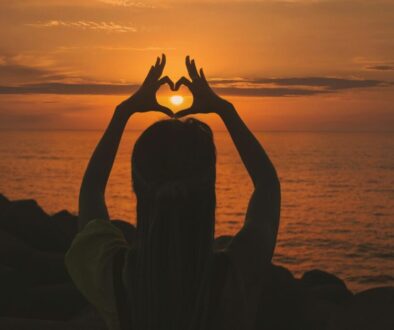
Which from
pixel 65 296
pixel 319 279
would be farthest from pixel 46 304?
pixel 319 279

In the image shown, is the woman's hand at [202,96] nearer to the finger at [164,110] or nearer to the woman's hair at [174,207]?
the finger at [164,110]

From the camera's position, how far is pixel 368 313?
702 cm

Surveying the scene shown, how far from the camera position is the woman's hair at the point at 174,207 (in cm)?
230

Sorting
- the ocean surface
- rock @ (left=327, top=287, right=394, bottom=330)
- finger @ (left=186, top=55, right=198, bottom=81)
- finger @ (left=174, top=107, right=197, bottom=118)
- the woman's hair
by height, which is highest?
finger @ (left=186, top=55, right=198, bottom=81)

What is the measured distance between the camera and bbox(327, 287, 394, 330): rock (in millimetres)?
6781

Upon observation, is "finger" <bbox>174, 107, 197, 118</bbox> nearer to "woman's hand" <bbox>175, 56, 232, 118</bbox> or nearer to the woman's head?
"woman's hand" <bbox>175, 56, 232, 118</bbox>

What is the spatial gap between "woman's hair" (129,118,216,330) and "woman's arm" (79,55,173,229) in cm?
32

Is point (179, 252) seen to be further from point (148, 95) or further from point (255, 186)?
point (148, 95)

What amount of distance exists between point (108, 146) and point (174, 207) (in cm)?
63

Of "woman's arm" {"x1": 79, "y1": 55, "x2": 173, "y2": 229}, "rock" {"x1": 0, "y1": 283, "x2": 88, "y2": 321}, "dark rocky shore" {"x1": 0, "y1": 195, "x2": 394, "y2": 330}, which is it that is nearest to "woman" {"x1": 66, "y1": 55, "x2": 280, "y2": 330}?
"woman's arm" {"x1": 79, "y1": 55, "x2": 173, "y2": 229}

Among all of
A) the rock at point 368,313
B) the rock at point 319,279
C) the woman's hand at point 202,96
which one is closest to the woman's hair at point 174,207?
the woman's hand at point 202,96

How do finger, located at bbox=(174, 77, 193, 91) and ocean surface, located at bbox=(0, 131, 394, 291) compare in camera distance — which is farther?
ocean surface, located at bbox=(0, 131, 394, 291)

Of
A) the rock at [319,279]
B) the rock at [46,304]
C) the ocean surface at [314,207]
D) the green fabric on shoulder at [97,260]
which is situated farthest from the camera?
the ocean surface at [314,207]

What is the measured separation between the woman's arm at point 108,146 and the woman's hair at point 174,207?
12.5 inches
